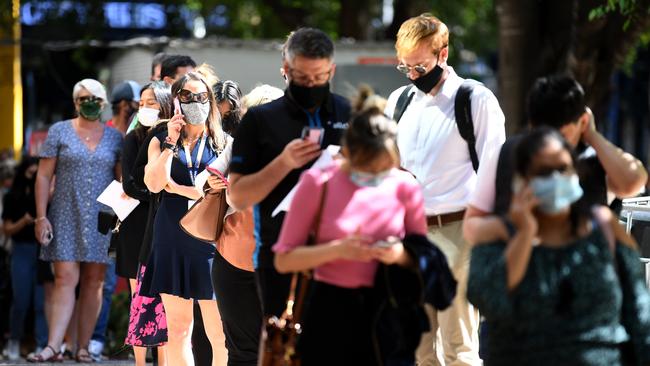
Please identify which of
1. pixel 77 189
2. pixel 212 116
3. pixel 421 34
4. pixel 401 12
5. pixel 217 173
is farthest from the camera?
pixel 401 12

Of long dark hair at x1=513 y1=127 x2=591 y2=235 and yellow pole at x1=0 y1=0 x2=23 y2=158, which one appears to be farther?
yellow pole at x1=0 y1=0 x2=23 y2=158

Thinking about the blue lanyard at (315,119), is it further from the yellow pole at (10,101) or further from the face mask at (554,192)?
the yellow pole at (10,101)

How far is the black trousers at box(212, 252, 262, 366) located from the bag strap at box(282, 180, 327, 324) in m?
1.49

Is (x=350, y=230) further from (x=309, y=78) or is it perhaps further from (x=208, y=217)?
(x=208, y=217)

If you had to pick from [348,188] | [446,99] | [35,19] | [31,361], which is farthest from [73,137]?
[35,19]

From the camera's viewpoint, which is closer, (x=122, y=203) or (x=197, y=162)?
(x=197, y=162)

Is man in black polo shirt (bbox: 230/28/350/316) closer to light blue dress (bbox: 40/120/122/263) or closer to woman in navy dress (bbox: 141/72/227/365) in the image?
woman in navy dress (bbox: 141/72/227/365)

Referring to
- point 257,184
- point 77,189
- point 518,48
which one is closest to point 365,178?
point 257,184

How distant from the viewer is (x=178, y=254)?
8.12 metres

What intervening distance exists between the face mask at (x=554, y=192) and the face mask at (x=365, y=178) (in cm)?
69

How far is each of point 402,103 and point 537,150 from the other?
2794 mm

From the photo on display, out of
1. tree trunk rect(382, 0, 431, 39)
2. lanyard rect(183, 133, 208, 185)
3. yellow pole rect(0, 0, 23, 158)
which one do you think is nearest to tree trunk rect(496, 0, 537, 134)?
tree trunk rect(382, 0, 431, 39)

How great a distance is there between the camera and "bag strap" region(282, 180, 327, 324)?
17.5 ft

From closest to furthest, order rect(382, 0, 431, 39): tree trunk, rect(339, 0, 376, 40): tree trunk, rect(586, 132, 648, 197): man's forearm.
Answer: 1. rect(586, 132, 648, 197): man's forearm
2. rect(382, 0, 431, 39): tree trunk
3. rect(339, 0, 376, 40): tree trunk
